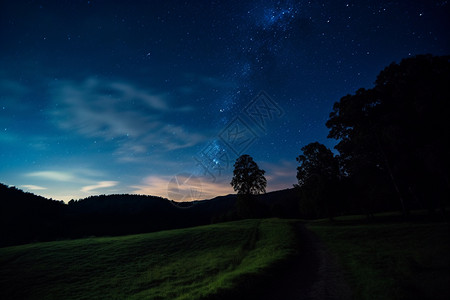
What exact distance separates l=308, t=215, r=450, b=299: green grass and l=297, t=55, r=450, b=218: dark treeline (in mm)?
11295

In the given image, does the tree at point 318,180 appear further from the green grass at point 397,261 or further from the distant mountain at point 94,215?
the distant mountain at point 94,215

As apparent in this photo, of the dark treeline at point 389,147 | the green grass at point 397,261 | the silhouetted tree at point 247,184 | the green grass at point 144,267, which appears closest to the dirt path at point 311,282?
the green grass at point 397,261

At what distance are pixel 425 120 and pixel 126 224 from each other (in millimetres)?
140140

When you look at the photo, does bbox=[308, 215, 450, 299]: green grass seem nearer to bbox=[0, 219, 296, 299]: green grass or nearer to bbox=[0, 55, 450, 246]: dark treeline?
bbox=[0, 219, 296, 299]: green grass

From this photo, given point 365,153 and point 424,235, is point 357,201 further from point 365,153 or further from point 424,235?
point 424,235

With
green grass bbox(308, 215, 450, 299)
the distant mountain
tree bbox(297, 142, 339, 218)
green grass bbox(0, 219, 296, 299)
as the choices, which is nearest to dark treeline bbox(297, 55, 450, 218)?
tree bbox(297, 142, 339, 218)

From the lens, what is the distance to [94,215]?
412ft

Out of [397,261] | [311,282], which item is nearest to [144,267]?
[311,282]

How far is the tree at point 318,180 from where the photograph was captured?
36.5m

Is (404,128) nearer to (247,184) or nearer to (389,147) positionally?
(389,147)

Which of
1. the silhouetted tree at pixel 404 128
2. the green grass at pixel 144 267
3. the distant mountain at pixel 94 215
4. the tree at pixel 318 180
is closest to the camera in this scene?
the green grass at pixel 144 267

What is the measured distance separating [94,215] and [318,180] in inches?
5421

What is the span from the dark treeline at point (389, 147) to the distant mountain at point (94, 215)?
24381 mm

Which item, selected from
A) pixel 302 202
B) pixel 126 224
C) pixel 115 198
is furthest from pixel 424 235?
pixel 115 198
